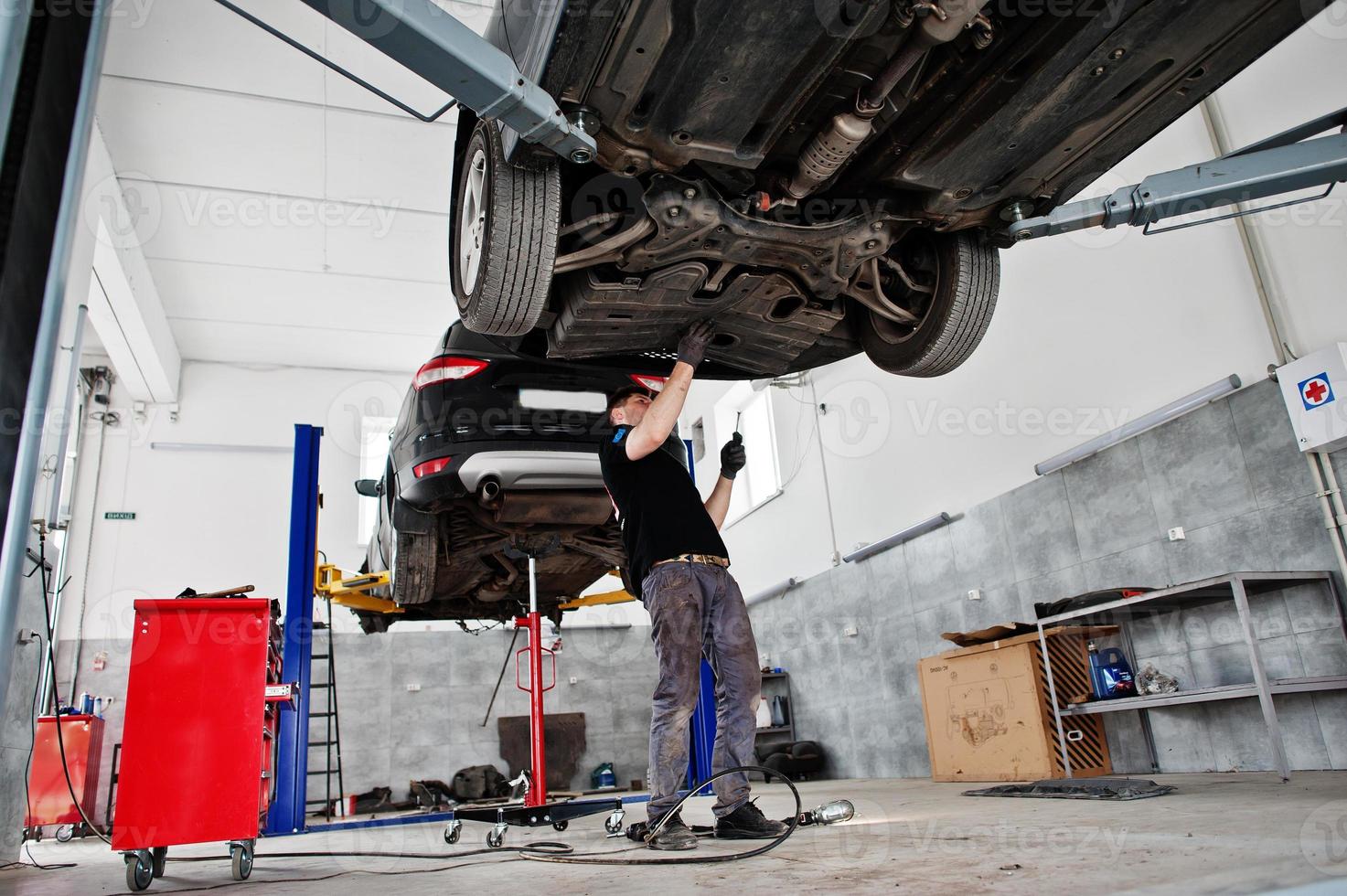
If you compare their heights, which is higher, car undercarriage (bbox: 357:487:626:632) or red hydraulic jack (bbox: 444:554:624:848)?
car undercarriage (bbox: 357:487:626:632)

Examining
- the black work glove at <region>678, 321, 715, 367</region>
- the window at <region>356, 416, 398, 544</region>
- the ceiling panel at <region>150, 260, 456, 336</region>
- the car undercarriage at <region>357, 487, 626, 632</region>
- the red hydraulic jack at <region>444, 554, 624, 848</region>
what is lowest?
the red hydraulic jack at <region>444, 554, 624, 848</region>

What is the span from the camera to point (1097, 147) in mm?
2002

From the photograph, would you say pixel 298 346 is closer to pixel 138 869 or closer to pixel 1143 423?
pixel 138 869

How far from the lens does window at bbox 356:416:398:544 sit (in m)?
9.54

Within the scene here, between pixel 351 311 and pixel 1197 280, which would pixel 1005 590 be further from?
pixel 351 311

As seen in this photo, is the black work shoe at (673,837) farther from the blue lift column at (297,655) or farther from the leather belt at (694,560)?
the blue lift column at (297,655)

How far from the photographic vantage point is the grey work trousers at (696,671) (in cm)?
235

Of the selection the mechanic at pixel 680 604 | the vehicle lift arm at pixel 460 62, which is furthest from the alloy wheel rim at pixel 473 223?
the mechanic at pixel 680 604

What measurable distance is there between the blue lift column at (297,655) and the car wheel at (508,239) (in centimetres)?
280

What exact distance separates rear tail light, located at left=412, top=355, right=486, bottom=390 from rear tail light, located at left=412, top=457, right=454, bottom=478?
31 centimetres

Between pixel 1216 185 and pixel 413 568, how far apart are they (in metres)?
3.51

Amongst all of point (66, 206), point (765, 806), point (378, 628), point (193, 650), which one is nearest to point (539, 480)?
point (193, 650)

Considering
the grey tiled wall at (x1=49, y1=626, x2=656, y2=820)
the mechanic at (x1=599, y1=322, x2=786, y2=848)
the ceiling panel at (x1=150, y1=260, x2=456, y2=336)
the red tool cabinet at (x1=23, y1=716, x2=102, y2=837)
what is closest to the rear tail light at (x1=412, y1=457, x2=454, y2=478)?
the mechanic at (x1=599, y1=322, x2=786, y2=848)

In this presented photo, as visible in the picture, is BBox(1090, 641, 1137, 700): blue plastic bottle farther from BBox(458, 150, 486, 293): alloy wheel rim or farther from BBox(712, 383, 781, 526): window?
BBox(712, 383, 781, 526): window
